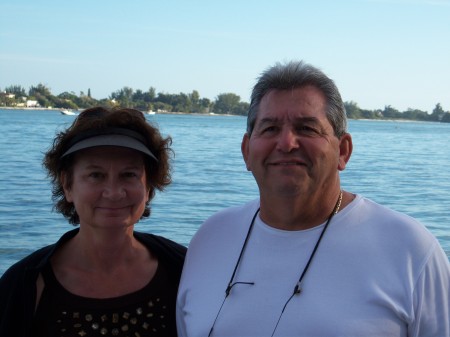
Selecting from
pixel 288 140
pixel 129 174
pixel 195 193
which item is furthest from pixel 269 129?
pixel 195 193

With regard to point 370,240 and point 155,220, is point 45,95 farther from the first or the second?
point 370,240

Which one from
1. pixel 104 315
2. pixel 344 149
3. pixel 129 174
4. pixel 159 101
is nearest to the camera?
pixel 344 149

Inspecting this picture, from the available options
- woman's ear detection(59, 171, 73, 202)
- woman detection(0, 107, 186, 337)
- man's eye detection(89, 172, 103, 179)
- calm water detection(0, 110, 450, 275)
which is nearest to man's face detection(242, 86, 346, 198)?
woman detection(0, 107, 186, 337)

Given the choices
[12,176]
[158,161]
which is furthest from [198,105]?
[158,161]

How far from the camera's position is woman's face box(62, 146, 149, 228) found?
329cm

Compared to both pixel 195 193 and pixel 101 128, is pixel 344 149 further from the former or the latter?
pixel 195 193

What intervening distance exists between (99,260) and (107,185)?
0.42 m

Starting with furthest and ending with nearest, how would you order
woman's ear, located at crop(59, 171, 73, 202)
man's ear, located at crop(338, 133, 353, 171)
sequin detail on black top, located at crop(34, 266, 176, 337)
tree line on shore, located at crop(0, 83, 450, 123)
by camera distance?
tree line on shore, located at crop(0, 83, 450, 123) → woman's ear, located at crop(59, 171, 73, 202) → sequin detail on black top, located at crop(34, 266, 176, 337) → man's ear, located at crop(338, 133, 353, 171)

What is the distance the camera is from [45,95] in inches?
5256

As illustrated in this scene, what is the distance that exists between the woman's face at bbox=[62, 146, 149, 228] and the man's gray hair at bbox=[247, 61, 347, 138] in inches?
28.8

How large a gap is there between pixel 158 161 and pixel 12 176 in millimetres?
20459

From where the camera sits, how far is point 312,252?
113 inches

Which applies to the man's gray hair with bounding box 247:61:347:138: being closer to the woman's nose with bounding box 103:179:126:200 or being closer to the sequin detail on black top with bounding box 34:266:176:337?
the woman's nose with bounding box 103:179:126:200

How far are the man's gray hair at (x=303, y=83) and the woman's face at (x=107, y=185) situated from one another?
731mm
